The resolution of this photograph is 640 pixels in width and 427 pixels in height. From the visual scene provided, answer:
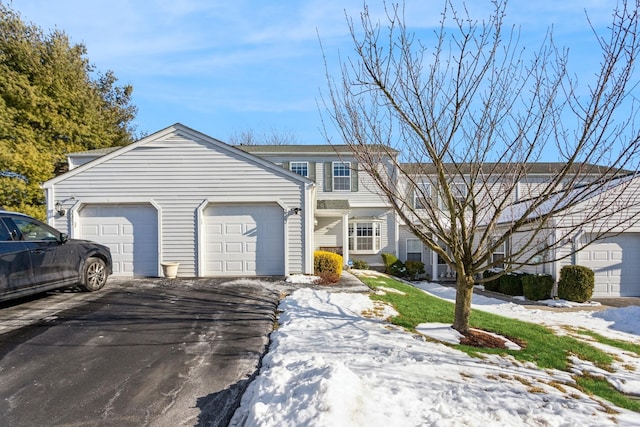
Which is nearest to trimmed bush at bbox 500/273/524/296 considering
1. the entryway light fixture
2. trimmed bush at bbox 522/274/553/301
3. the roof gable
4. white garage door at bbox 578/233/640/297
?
trimmed bush at bbox 522/274/553/301

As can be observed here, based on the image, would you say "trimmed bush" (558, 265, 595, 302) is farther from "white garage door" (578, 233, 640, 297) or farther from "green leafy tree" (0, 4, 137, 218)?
"green leafy tree" (0, 4, 137, 218)

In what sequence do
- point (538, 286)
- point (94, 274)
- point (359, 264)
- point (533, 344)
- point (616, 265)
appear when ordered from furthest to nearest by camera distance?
point (359, 264)
point (538, 286)
point (616, 265)
point (94, 274)
point (533, 344)

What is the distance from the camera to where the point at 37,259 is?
6312 millimetres

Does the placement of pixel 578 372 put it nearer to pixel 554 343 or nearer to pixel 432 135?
pixel 554 343

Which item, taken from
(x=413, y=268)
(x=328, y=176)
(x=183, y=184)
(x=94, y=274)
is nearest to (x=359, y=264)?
(x=413, y=268)

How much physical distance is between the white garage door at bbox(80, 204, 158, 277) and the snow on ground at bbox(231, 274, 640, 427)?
679 centimetres

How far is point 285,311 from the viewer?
21.6ft

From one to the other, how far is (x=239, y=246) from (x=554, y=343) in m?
8.04

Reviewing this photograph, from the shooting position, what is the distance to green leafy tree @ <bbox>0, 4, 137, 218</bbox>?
15992 mm

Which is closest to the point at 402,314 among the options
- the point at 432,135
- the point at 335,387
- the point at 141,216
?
the point at 432,135

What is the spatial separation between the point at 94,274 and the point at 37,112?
1514 cm

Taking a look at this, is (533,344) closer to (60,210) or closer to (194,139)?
(194,139)

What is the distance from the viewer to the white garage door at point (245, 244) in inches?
422

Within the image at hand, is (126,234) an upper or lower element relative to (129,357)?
upper
